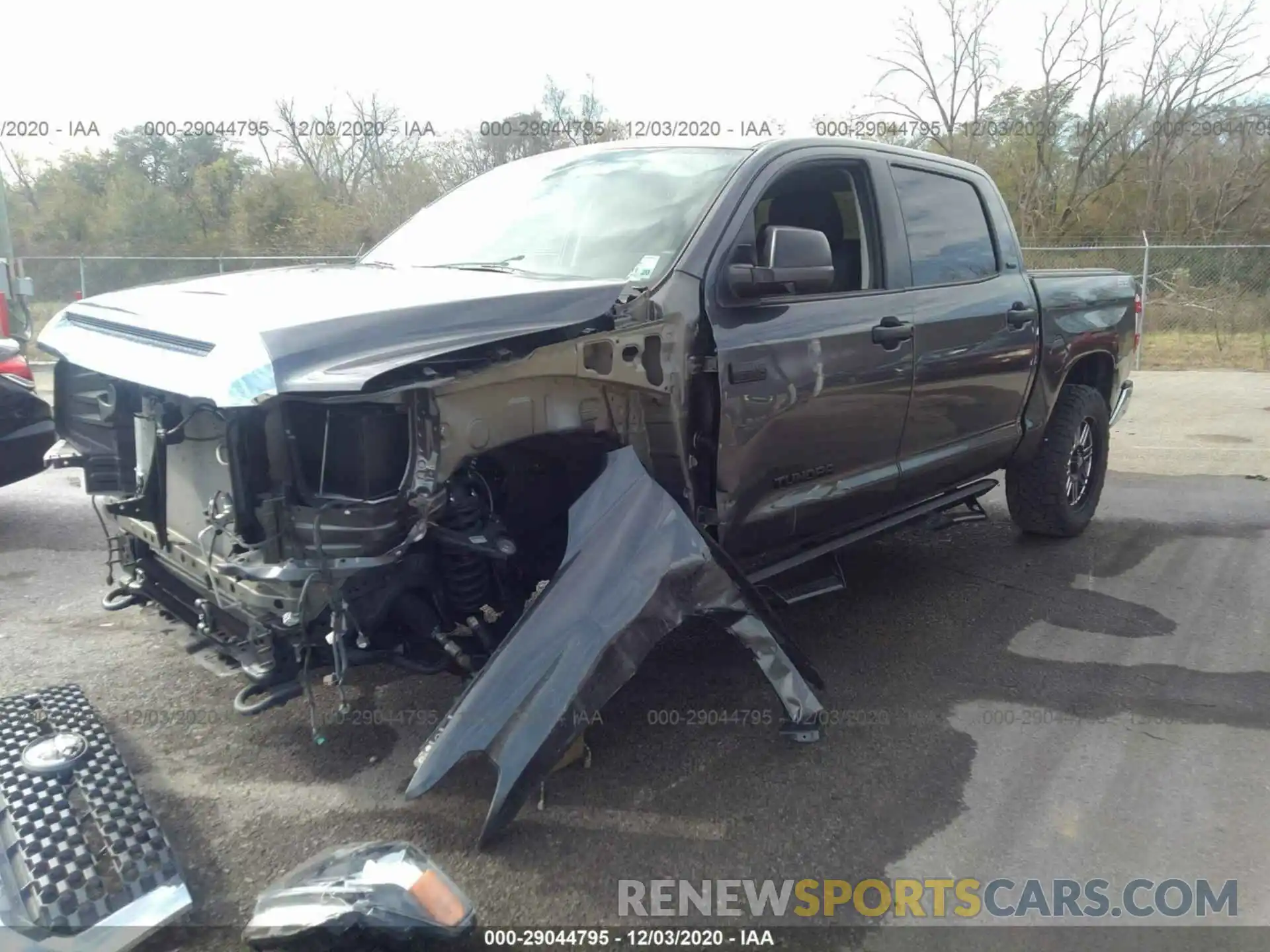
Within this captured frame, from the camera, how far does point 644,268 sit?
320 centimetres

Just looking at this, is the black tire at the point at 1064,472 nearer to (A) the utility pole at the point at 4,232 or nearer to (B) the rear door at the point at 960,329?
(B) the rear door at the point at 960,329

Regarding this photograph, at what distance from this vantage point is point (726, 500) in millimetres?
3334

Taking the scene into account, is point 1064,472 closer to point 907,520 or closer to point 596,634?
A: point 907,520

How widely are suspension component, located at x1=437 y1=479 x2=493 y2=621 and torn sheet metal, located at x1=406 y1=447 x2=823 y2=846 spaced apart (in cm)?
25

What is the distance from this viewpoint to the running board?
12.1 feet

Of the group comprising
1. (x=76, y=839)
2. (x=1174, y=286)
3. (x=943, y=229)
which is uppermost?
(x=1174, y=286)

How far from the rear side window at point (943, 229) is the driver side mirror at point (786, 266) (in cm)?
106

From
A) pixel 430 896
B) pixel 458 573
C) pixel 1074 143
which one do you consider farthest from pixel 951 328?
pixel 1074 143

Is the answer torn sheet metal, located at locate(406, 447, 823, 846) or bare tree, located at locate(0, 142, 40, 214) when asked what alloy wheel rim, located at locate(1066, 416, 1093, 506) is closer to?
torn sheet metal, located at locate(406, 447, 823, 846)

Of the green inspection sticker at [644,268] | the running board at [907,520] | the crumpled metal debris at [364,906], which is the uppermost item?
the green inspection sticker at [644,268]

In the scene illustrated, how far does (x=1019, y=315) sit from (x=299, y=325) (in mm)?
3738

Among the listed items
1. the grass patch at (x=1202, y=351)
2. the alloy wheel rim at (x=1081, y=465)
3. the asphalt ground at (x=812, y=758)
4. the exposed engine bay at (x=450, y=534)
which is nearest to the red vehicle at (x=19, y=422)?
the asphalt ground at (x=812, y=758)

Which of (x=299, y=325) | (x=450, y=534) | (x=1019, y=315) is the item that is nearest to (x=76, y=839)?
(x=450, y=534)

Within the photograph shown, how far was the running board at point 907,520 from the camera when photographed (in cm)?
369
